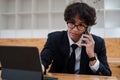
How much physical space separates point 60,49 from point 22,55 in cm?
54

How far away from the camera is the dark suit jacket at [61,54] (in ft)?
5.15


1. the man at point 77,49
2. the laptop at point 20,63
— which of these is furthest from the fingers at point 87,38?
the laptop at point 20,63

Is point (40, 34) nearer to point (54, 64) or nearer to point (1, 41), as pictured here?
point (1, 41)

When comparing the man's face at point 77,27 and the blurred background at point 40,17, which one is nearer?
the man's face at point 77,27

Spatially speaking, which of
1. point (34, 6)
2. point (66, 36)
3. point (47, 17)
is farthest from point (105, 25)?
point (66, 36)

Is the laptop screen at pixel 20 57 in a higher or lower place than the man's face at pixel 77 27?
lower

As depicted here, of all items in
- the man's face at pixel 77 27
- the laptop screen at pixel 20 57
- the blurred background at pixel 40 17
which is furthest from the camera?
the blurred background at pixel 40 17

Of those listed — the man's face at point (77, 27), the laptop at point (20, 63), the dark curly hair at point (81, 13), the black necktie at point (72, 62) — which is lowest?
the black necktie at point (72, 62)

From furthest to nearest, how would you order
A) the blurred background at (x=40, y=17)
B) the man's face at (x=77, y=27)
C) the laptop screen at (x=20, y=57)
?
the blurred background at (x=40, y=17) < the man's face at (x=77, y=27) < the laptop screen at (x=20, y=57)

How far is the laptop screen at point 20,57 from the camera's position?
1.10 metres

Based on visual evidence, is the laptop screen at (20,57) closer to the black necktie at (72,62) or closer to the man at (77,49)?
the man at (77,49)

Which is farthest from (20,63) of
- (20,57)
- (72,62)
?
(72,62)

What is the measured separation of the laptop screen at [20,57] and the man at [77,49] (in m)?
0.35

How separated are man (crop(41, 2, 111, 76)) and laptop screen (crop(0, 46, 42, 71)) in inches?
13.7
